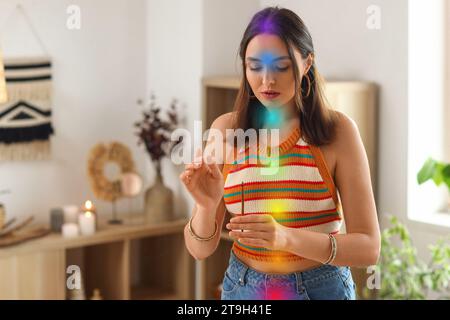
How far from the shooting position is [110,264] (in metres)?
2.97

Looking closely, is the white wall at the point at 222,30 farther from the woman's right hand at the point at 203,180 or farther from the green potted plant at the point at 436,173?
the woman's right hand at the point at 203,180

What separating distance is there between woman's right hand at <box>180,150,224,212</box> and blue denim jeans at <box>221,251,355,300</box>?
133 mm

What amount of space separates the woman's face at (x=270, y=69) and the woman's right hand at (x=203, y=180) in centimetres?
12

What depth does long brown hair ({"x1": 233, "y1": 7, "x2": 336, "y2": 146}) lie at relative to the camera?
3.76 feet

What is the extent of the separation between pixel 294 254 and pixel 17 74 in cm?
188

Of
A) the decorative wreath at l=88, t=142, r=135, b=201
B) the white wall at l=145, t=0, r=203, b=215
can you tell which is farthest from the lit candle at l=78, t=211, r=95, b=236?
the white wall at l=145, t=0, r=203, b=215

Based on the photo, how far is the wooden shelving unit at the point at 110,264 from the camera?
8.74ft

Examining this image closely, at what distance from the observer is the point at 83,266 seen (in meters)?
3.02

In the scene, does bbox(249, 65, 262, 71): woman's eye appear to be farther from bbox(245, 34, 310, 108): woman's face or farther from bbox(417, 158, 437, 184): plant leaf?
bbox(417, 158, 437, 184): plant leaf

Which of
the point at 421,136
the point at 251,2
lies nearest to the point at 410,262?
the point at 421,136

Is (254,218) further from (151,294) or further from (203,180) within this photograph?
(151,294)

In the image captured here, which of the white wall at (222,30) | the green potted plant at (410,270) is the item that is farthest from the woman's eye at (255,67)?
the white wall at (222,30)
